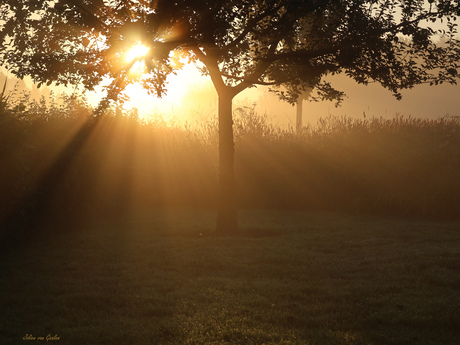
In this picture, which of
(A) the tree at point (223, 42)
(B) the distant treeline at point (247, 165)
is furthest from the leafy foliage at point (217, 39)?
(B) the distant treeline at point (247, 165)

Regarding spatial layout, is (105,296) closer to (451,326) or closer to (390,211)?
(451,326)

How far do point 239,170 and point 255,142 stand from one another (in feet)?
4.41

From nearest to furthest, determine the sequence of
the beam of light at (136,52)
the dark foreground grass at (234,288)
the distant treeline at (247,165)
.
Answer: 1. the dark foreground grass at (234,288)
2. the beam of light at (136,52)
3. the distant treeline at (247,165)

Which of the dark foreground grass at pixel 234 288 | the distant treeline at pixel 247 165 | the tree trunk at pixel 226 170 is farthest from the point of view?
the distant treeline at pixel 247 165

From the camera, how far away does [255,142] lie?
66.1 ft

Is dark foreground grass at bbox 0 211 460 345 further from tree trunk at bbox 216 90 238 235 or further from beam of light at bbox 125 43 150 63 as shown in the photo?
beam of light at bbox 125 43 150 63

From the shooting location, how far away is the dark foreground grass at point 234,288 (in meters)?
5.93

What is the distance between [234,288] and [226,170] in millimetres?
5806

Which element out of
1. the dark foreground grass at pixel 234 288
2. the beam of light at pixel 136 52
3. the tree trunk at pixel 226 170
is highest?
the beam of light at pixel 136 52

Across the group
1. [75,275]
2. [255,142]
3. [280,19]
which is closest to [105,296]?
[75,275]

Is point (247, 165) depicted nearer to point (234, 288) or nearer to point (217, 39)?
point (217, 39)

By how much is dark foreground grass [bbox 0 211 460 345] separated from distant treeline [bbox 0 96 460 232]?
203 cm

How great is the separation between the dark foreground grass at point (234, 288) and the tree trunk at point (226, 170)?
1.77 feet

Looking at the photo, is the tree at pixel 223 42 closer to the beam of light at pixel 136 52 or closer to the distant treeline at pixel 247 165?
the beam of light at pixel 136 52
